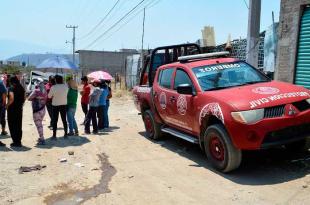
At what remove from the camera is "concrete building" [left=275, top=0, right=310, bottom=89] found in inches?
419

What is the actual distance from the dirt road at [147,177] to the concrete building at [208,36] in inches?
349

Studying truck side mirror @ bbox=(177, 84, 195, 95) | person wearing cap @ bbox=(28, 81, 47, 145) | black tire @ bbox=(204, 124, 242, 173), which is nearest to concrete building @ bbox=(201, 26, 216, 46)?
person wearing cap @ bbox=(28, 81, 47, 145)

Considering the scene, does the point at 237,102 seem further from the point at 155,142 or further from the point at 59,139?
the point at 59,139

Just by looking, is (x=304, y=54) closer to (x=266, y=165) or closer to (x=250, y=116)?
(x=266, y=165)

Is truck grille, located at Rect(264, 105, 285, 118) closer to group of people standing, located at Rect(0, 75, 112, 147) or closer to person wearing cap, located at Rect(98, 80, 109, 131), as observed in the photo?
group of people standing, located at Rect(0, 75, 112, 147)

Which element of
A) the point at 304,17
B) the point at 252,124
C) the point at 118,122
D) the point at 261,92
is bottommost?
the point at 118,122

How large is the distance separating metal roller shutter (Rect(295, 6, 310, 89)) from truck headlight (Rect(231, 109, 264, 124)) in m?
4.96

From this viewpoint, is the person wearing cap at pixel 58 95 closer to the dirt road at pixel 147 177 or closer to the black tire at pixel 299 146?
the dirt road at pixel 147 177

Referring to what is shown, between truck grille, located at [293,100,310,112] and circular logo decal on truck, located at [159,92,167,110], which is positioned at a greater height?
truck grille, located at [293,100,310,112]

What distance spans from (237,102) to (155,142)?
3820 mm

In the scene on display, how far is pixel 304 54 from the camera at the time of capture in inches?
420

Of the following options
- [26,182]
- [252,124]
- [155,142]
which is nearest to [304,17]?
[155,142]

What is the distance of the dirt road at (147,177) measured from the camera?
580cm

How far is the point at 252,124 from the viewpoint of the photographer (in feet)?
20.1
